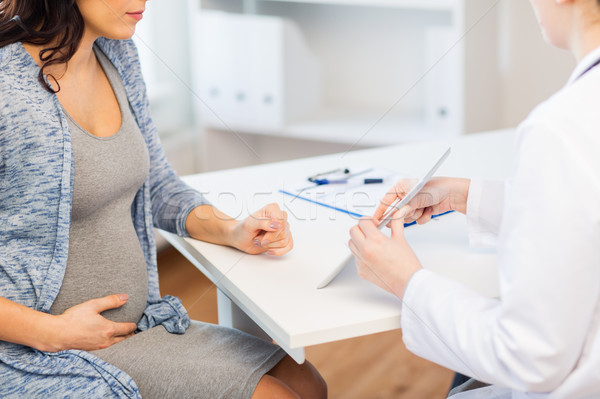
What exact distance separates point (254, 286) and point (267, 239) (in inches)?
4.0

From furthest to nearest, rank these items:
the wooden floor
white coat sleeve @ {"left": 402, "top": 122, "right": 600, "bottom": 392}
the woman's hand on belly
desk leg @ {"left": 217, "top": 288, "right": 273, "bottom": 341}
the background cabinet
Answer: the background cabinet < the wooden floor < desk leg @ {"left": 217, "top": 288, "right": 273, "bottom": 341} < the woman's hand on belly < white coat sleeve @ {"left": 402, "top": 122, "right": 600, "bottom": 392}

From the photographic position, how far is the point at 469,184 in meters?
0.98

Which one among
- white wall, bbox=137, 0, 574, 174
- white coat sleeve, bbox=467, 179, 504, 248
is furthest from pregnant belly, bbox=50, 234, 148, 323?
white wall, bbox=137, 0, 574, 174

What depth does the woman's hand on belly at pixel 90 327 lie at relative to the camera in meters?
0.88

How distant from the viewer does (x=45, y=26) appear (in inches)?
37.6

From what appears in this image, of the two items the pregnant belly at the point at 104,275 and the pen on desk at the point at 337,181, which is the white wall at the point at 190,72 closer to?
the pen on desk at the point at 337,181

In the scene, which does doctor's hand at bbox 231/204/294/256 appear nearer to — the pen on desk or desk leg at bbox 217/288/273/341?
desk leg at bbox 217/288/273/341

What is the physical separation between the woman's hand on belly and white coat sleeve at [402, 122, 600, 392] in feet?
1.61

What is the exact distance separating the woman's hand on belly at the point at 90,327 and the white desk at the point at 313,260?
145 mm

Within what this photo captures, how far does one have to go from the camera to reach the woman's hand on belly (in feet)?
2.87

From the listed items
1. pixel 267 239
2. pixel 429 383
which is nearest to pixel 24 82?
pixel 267 239

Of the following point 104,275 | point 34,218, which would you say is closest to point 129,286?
point 104,275

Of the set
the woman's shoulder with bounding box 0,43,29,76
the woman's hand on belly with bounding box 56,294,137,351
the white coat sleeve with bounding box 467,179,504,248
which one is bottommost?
the woman's hand on belly with bounding box 56,294,137,351

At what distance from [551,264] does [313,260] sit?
1.30 ft
